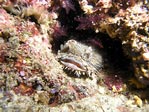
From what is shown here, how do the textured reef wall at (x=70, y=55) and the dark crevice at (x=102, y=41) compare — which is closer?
the textured reef wall at (x=70, y=55)

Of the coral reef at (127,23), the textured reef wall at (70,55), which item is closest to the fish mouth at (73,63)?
the textured reef wall at (70,55)

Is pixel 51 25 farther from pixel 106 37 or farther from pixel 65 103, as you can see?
pixel 65 103

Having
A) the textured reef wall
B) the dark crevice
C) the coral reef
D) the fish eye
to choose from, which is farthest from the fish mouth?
the coral reef

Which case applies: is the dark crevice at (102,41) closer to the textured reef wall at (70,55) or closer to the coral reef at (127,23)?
the textured reef wall at (70,55)

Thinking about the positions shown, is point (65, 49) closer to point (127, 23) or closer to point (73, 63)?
point (73, 63)

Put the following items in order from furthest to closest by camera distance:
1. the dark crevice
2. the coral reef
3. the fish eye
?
the dark crevice < the fish eye < the coral reef

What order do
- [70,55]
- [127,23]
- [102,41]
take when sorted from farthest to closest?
[102,41] < [70,55] < [127,23]

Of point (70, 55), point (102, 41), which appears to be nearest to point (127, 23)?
point (102, 41)

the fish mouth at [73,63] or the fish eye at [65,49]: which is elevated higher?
the fish eye at [65,49]

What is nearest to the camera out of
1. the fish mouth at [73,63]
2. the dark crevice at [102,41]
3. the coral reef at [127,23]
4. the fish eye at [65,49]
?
the coral reef at [127,23]

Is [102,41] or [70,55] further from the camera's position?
[102,41]

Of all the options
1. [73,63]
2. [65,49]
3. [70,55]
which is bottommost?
[73,63]

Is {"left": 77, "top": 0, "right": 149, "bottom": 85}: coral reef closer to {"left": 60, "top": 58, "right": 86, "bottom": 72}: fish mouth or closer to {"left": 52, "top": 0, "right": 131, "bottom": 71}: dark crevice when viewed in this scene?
{"left": 52, "top": 0, "right": 131, "bottom": 71}: dark crevice
